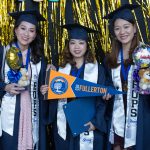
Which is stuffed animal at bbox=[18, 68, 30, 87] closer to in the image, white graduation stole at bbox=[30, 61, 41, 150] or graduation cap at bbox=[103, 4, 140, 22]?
white graduation stole at bbox=[30, 61, 41, 150]

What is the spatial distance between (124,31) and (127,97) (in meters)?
0.55

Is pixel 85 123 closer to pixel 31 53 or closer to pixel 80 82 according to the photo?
pixel 80 82

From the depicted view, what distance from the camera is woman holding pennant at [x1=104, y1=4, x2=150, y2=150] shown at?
2996mm

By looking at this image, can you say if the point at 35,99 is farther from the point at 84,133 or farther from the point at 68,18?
the point at 68,18

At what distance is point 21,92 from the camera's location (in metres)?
3.11

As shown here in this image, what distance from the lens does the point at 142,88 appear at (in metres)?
2.86

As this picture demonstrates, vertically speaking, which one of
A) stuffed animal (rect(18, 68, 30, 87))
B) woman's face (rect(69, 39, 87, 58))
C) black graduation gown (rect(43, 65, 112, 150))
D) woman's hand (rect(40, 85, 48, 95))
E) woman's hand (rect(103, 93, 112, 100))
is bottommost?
black graduation gown (rect(43, 65, 112, 150))

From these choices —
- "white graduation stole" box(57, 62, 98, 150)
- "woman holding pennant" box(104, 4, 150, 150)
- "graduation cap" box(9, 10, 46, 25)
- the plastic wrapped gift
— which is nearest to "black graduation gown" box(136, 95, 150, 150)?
"woman holding pennant" box(104, 4, 150, 150)

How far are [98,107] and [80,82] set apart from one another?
0.29m

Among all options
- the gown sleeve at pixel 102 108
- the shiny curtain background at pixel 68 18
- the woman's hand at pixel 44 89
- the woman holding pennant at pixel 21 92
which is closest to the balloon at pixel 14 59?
the woman holding pennant at pixel 21 92

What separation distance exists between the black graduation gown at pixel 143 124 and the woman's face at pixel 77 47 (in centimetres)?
62

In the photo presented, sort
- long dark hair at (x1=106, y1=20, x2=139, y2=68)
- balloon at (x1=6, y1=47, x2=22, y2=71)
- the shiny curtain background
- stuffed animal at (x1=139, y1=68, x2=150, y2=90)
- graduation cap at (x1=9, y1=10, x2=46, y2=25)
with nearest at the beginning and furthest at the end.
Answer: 1. stuffed animal at (x1=139, y1=68, x2=150, y2=90)
2. balloon at (x1=6, y1=47, x2=22, y2=71)
3. long dark hair at (x1=106, y1=20, x2=139, y2=68)
4. graduation cap at (x1=9, y1=10, x2=46, y2=25)
5. the shiny curtain background

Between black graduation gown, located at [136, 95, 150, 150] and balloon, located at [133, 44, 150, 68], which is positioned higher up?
balloon, located at [133, 44, 150, 68]

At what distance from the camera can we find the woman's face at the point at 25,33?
314 cm
